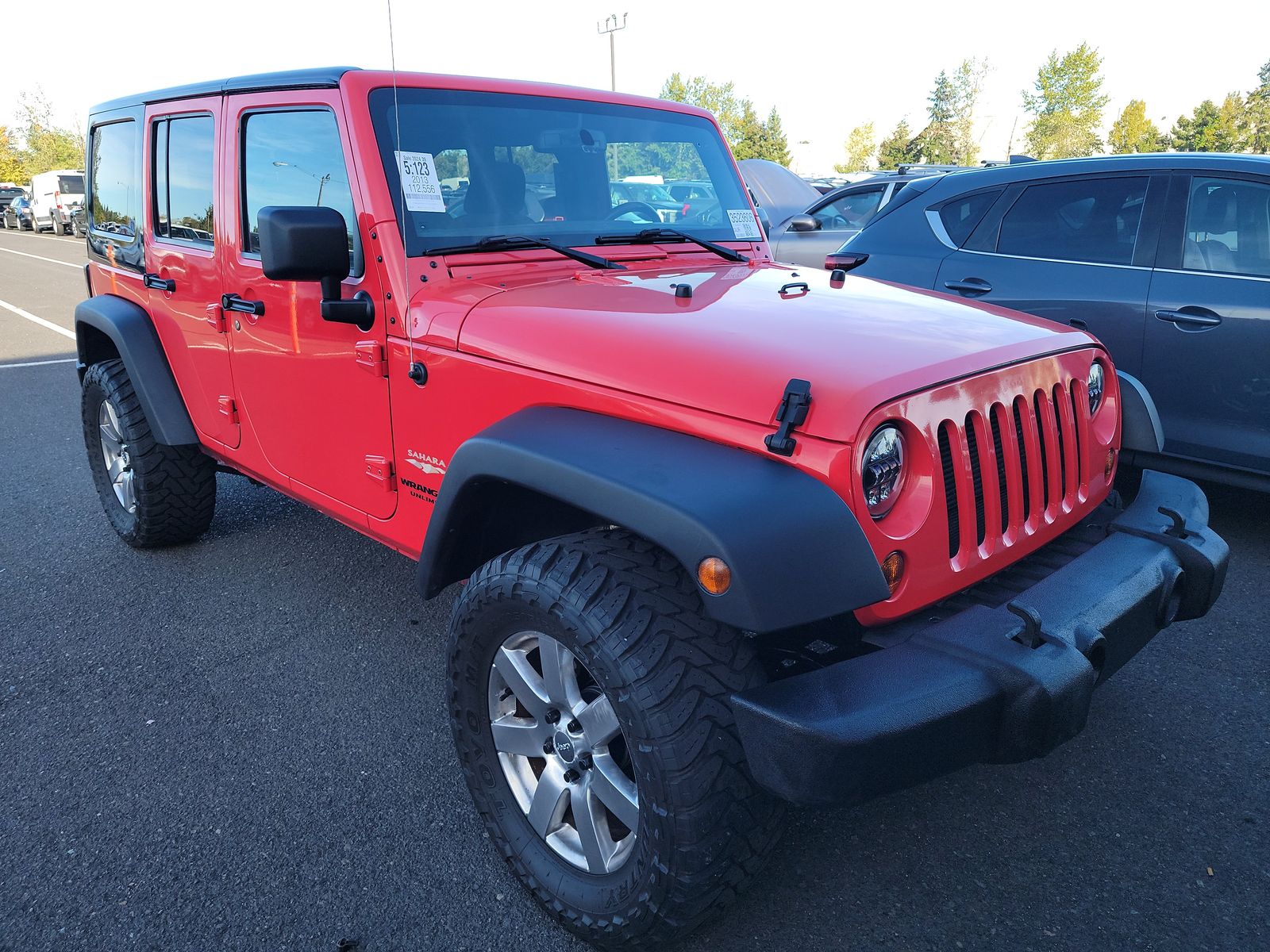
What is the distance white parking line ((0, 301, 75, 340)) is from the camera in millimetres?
11087

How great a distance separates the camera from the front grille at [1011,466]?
196 cm

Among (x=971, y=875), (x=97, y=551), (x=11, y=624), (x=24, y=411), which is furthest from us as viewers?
(x=24, y=411)

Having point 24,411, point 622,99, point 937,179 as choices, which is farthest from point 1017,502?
point 24,411

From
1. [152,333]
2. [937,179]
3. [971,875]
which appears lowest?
[971,875]

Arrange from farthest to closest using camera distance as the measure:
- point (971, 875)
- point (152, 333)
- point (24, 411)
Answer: point (24, 411)
point (152, 333)
point (971, 875)

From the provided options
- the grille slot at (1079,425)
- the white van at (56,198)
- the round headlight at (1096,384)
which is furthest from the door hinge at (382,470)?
the white van at (56,198)

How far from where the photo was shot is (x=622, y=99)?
325 cm

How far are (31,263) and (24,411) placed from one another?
1671cm

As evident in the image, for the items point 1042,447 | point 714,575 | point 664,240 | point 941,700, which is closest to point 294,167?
point 664,240

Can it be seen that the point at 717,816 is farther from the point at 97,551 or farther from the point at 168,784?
the point at 97,551

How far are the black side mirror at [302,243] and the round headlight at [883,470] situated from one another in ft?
4.91

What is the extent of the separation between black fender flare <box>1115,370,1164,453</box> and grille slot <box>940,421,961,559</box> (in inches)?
36.3

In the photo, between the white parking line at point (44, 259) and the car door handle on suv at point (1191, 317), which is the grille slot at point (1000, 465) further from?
the white parking line at point (44, 259)

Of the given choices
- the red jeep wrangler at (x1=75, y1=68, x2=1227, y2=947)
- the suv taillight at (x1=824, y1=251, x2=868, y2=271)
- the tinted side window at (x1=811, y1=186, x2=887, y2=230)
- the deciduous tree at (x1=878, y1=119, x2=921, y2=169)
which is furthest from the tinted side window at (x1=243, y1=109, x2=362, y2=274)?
the deciduous tree at (x1=878, y1=119, x2=921, y2=169)
